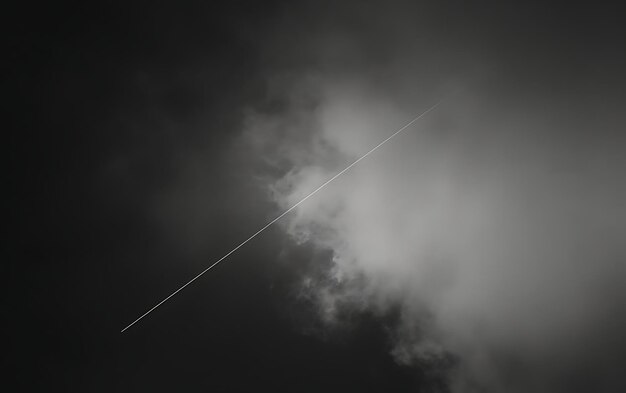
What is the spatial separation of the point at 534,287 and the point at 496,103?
11.9 m

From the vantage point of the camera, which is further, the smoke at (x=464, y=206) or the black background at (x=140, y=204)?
the smoke at (x=464, y=206)

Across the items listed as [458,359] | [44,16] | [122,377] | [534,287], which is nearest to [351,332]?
[458,359]

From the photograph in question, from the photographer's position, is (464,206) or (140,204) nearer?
(140,204)

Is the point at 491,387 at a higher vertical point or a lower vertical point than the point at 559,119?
lower

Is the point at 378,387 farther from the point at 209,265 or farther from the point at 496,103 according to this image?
the point at 496,103

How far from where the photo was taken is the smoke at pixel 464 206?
16.9 m

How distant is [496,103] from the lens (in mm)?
19188

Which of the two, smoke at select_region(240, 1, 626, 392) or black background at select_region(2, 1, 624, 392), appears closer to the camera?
black background at select_region(2, 1, 624, 392)

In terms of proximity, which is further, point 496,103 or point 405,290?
point 405,290

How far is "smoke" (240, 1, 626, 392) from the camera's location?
55.4 feet

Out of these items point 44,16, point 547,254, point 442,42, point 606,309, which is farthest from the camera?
point 547,254

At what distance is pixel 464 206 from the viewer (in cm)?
2284

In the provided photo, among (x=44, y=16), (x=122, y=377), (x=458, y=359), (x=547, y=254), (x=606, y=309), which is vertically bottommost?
(x=606, y=309)

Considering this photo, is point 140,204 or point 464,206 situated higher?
point 140,204
